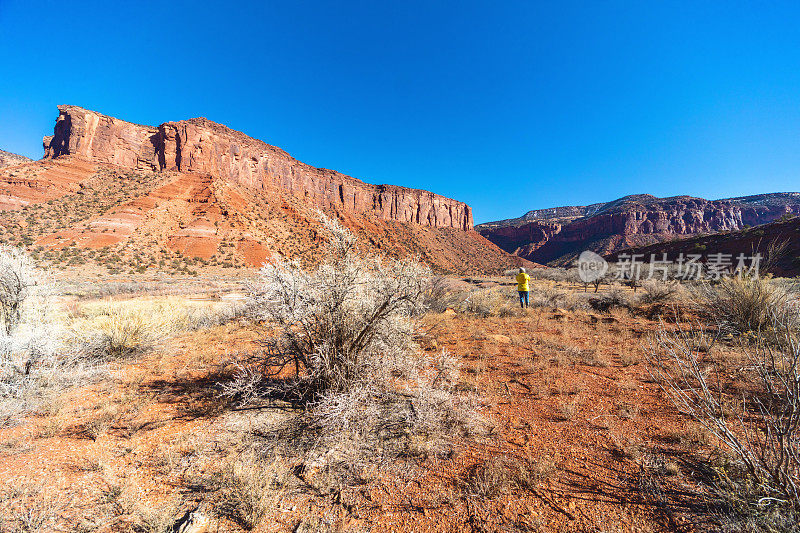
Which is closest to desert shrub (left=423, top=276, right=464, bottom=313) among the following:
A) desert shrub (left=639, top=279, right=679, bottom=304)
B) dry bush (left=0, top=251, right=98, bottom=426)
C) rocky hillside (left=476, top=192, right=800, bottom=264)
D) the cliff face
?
desert shrub (left=639, top=279, right=679, bottom=304)

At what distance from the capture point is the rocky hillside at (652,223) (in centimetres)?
7744

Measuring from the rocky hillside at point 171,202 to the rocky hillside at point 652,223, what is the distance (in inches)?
1183

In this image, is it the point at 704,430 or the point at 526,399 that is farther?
the point at 526,399

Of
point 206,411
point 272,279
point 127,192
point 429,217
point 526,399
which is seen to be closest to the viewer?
point 272,279

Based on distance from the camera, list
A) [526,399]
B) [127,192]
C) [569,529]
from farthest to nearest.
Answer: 1. [127,192]
2. [526,399]
3. [569,529]

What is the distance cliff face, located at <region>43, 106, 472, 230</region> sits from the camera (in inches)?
1768

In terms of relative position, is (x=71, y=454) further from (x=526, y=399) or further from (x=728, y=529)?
(x=728, y=529)

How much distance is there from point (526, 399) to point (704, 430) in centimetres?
174

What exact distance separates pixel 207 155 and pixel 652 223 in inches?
→ 4496

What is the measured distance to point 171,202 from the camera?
1535 inches

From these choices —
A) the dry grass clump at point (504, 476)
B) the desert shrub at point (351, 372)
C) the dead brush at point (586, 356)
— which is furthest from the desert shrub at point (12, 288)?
the dead brush at point (586, 356)

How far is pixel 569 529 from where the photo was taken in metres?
1.96

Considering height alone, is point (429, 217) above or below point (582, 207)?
below

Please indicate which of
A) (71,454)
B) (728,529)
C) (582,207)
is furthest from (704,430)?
(582,207)
